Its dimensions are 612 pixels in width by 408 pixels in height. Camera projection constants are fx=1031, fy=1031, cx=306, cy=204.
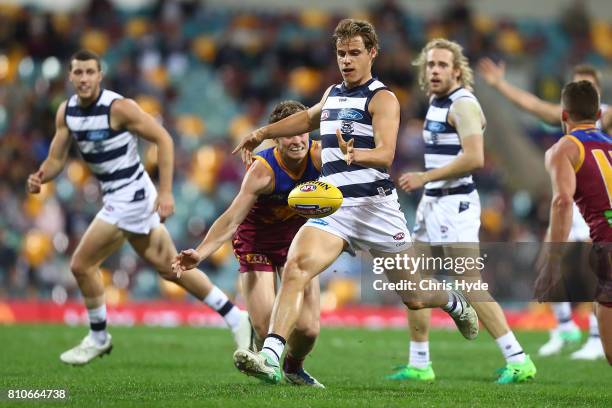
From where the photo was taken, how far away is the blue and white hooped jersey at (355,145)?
24.5 feet

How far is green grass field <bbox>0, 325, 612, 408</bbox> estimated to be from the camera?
7.00m

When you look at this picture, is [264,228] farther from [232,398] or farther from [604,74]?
[604,74]

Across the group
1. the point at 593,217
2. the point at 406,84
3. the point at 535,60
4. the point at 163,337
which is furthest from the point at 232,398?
the point at 535,60

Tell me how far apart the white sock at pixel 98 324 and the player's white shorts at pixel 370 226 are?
11.1 ft

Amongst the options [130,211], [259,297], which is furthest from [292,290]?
[130,211]

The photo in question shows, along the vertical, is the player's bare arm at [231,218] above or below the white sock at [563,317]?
above

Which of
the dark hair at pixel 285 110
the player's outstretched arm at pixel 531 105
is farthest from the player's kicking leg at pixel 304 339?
the player's outstretched arm at pixel 531 105

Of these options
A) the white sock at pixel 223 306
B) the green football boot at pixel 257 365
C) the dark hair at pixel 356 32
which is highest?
the dark hair at pixel 356 32

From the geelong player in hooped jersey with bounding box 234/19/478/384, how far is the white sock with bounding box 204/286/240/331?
2832mm

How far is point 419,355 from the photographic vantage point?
9.18 m

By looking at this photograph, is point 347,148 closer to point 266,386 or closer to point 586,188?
point 586,188

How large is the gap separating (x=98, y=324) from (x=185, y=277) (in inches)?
38.5

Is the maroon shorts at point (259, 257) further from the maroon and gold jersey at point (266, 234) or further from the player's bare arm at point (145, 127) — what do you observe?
the player's bare arm at point (145, 127)

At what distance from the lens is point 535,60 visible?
1042 inches
